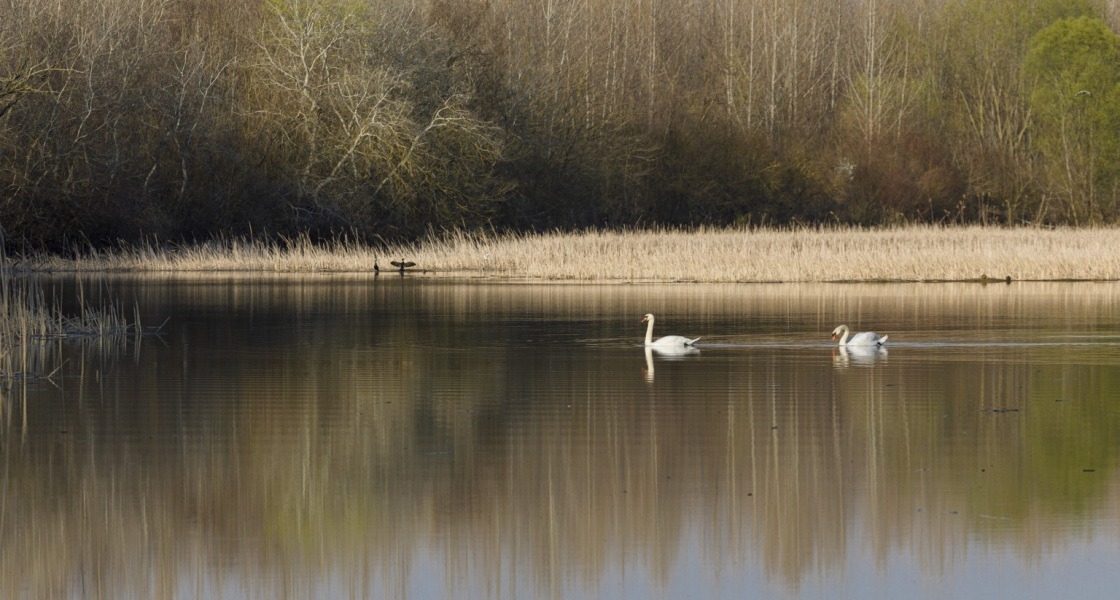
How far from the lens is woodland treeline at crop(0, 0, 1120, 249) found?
3866 centimetres

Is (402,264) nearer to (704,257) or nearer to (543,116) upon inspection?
(704,257)

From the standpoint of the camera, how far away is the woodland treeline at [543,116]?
38.7 m

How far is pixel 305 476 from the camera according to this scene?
847cm

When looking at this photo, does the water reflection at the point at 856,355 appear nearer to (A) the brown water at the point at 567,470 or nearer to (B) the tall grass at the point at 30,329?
(A) the brown water at the point at 567,470

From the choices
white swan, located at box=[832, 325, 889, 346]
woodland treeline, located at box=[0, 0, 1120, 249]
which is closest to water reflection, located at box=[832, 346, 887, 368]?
white swan, located at box=[832, 325, 889, 346]

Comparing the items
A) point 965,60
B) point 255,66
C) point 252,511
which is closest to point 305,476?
point 252,511

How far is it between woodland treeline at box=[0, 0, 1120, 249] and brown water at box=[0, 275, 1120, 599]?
16.4 m

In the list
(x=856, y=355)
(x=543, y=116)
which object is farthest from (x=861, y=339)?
(x=543, y=116)

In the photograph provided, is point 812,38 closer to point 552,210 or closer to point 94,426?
point 552,210

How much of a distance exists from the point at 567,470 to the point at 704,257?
2396 centimetres

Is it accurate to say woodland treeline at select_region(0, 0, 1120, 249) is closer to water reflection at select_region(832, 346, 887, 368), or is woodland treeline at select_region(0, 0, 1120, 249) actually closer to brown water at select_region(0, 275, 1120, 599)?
brown water at select_region(0, 275, 1120, 599)

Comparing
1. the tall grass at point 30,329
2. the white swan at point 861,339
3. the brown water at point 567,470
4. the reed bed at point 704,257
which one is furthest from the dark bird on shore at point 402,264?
the white swan at point 861,339

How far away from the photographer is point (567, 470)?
8.54 metres

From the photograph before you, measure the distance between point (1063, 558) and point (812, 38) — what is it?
5946 centimetres
